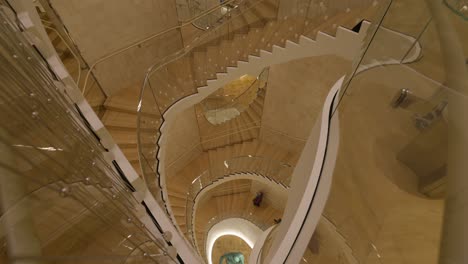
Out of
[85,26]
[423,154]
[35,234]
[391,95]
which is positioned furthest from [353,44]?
[85,26]

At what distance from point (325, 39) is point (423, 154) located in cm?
312

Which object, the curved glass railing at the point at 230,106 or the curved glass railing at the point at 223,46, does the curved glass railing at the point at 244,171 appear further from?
Answer: the curved glass railing at the point at 223,46

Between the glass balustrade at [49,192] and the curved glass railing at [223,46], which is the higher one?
the curved glass railing at [223,46]

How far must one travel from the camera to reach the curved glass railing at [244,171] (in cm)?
805

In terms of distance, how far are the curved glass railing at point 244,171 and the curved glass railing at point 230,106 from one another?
1.57m

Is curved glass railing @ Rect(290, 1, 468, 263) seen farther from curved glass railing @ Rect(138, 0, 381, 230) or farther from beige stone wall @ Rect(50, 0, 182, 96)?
beige stone wall @ Rect(50, 0, 182, 96)

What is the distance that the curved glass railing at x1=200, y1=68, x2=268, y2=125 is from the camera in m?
8.67

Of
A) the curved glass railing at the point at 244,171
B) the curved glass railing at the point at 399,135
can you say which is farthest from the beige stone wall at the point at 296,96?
the curved glass railing at the point at 399,135

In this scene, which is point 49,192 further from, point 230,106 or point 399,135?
point 230,106

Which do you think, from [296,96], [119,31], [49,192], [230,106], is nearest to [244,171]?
[230,106]

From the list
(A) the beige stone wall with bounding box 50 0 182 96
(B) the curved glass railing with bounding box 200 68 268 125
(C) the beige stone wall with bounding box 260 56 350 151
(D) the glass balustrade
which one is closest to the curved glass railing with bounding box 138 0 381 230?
(C) the beige stone wall with bounding box 260 56 350 151

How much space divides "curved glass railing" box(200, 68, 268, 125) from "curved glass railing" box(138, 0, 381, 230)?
2958 mm

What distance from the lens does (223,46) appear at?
5.65m

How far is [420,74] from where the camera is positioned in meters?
2.45
